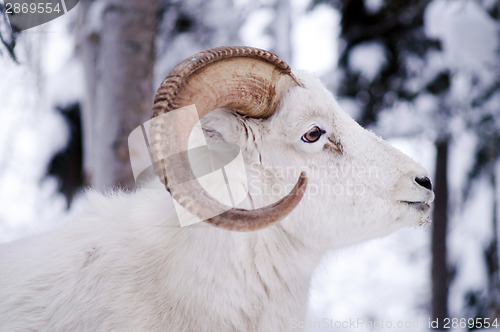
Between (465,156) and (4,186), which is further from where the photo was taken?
(4,186)

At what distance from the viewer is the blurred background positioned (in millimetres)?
5785

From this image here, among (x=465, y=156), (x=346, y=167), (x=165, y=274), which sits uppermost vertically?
(x=346, y=167)

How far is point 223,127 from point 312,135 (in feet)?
1.76

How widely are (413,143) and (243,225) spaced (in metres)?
7.57

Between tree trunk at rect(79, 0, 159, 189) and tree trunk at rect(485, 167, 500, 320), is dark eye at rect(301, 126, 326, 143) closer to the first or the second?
tree trunk at rect(79, 0, 159, 189)

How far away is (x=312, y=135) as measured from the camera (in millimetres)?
2588

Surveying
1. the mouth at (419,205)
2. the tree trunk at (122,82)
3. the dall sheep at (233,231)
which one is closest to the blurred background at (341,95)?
the tree trunk at (122,82)

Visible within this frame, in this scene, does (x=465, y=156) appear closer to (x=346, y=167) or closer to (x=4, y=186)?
(x=346, y=167)

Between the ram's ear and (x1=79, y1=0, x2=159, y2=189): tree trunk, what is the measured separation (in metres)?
3.39

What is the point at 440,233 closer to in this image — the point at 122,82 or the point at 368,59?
the point at 368,59

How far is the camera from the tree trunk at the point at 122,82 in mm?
5621

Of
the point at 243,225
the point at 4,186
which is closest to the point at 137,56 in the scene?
the point at 243,225

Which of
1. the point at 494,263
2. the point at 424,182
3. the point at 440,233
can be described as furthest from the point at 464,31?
the point at 424,182

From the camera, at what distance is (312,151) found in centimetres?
258
